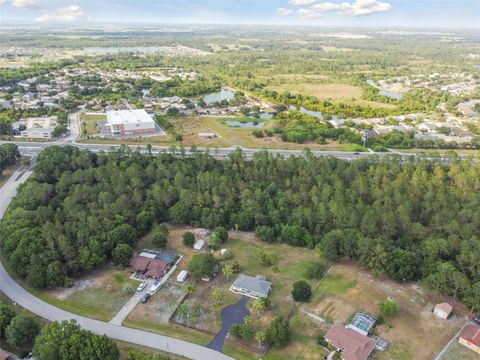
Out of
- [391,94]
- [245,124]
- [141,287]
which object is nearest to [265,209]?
[141,287]

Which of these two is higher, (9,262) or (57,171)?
(57,171)

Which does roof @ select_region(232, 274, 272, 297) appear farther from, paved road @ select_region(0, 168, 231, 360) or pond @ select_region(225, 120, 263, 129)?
pond @ select_region(225, 120, 263, 129)

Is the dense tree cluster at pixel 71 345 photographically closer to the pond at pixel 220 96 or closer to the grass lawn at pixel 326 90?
the pond at pixel 220 96

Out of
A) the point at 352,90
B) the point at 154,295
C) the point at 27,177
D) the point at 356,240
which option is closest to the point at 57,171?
the point at 27,177

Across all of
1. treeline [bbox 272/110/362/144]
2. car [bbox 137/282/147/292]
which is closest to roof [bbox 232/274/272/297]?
car [bbox 137/282/147/292]

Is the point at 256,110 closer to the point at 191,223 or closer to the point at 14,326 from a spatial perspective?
the point at 191,223

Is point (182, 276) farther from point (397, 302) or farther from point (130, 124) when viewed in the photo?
point (130, 124)
